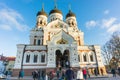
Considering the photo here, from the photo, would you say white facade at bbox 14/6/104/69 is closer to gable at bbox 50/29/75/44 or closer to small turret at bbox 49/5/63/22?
gable at bbox 50/29/75/44

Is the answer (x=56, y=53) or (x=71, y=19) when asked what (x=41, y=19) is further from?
(x=56, y=53)

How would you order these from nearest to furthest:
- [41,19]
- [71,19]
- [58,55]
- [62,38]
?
1. [62,38]
2. [58,55]
3. [41,19]
4. [71,19]

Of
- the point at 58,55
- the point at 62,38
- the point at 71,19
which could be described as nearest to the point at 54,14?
the point at 71,19

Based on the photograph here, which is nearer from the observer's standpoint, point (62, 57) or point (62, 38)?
point (62, 38)

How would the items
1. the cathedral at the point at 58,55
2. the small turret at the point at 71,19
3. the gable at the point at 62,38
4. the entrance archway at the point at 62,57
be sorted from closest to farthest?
the cathedral at the point at 58,55
the gable at the point at 62,38
the entrance archway at the point at 62,57
the small turret at the point at 71,19

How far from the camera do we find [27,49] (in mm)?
29609

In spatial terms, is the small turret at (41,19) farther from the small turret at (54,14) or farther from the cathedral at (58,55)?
the cathedral at (58,55)

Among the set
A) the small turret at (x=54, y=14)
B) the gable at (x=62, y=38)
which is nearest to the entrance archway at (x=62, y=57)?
the gable at (x=62, y=38)

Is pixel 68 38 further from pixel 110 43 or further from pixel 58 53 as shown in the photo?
pixel 110 43

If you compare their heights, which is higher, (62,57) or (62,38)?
(62,38)

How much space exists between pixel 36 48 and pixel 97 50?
15.4 meters

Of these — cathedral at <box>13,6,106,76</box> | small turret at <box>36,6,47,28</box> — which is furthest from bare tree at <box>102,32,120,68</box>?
small turret at <box>36,6,47,28</box>

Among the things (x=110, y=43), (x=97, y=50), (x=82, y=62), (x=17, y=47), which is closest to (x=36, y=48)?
(x=17, y=47)

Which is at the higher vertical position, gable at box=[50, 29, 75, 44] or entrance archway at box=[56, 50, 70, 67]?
gable at box=[50, 29, 75, 44]
